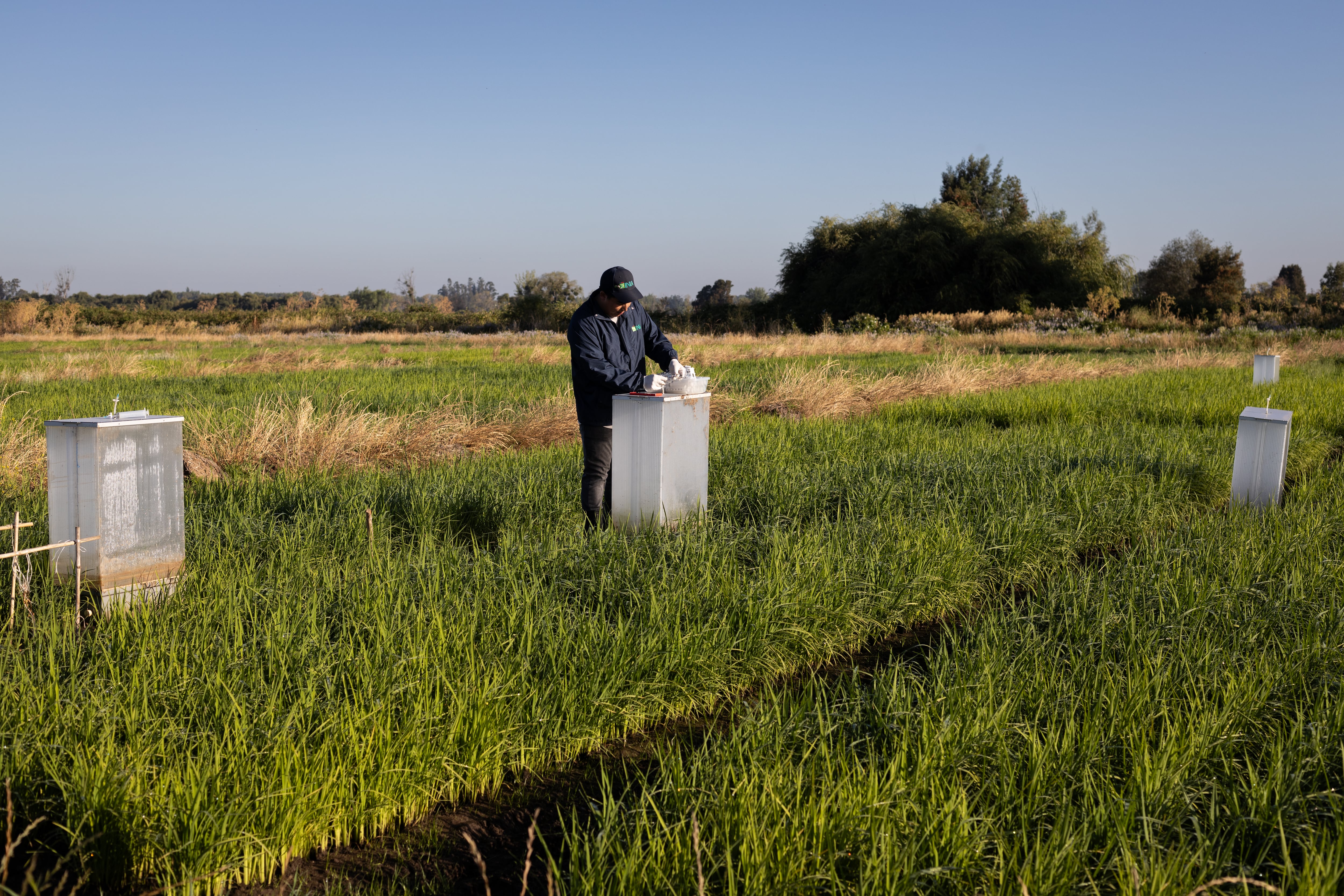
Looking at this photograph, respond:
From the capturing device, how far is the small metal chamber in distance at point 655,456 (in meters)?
4.51

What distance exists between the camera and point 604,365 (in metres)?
4.76

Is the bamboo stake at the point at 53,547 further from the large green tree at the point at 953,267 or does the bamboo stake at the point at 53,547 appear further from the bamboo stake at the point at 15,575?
Answer: the large green tree at the point at 953,267

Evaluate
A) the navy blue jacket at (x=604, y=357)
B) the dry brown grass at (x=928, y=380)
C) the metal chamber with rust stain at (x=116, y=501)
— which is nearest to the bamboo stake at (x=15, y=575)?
the metal chamber with rust stain at (x=116, y=501)

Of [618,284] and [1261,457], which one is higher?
[618,284]

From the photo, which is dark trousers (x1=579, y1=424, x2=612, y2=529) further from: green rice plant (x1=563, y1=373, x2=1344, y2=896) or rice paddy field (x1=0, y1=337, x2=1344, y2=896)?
green rice plant (x1=563, y1=373, x2=1344, y2=896)

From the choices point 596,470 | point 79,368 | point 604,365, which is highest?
point 604,365

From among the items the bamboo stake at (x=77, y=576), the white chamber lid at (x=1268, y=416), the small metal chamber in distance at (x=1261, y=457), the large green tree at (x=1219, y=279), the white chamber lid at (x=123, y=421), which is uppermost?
the large green tree at (x=1219, y=279)

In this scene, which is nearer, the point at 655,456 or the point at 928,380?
the point at 655,456

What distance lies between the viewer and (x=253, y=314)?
4753 cm

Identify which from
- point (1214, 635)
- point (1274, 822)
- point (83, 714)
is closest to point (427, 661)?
point (83, 714)

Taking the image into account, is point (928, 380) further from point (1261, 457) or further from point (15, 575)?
point (15, 575)

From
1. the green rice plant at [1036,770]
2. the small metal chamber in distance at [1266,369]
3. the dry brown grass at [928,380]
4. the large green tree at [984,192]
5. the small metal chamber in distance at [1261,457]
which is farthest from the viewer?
the large green tree at [984,192]

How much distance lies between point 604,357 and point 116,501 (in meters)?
2.43

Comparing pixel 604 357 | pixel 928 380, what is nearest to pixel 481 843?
pixel 604 357
